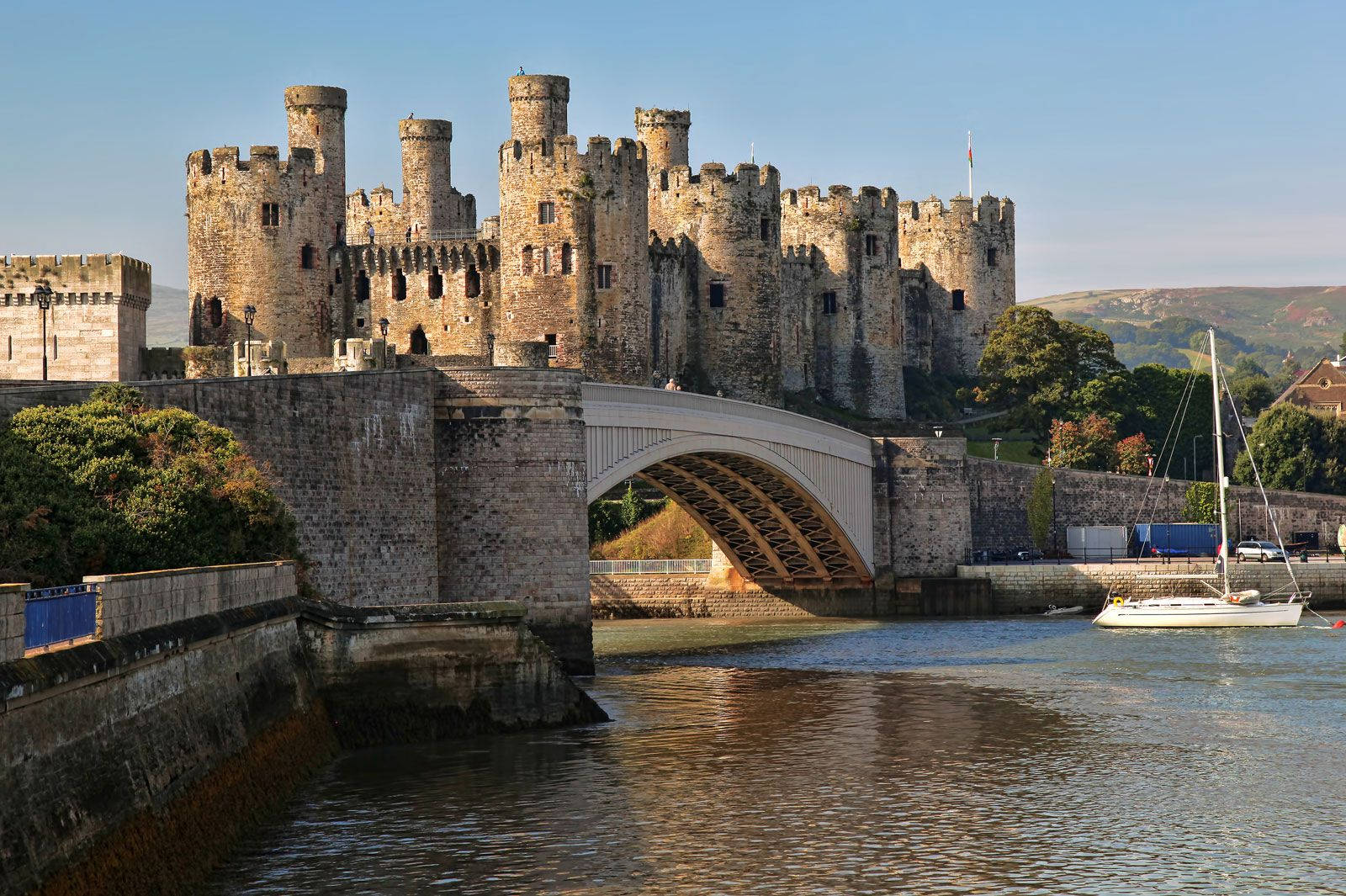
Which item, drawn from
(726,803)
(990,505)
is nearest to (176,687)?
(726,803)

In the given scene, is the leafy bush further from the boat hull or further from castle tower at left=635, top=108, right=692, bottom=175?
castle tower at left=635, top=108, right=692, bottom=175

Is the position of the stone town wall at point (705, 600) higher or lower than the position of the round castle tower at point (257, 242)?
lower

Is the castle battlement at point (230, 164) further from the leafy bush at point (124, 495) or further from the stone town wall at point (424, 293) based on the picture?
the leafy bush at point (124, 495)

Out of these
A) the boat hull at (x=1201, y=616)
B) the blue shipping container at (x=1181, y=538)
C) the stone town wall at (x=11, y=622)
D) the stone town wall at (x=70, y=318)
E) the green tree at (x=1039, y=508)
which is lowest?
the boat hull at (x=1201, y=616)

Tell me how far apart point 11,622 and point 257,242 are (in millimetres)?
47913

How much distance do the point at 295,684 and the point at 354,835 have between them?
13.0 ft

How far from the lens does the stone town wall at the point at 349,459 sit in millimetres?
32062

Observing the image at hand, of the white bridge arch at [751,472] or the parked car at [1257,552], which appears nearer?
Result: the white bridge arch at [751,472]

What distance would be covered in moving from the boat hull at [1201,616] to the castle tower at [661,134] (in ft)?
101

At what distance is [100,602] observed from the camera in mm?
16594

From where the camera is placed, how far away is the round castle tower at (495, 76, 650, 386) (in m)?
63.6

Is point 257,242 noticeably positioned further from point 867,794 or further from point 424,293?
point 867,794

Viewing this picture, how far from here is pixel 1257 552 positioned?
6200cm

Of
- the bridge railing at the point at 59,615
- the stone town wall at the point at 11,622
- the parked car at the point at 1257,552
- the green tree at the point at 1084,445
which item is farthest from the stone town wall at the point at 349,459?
the green tree at the point at 1084,445
